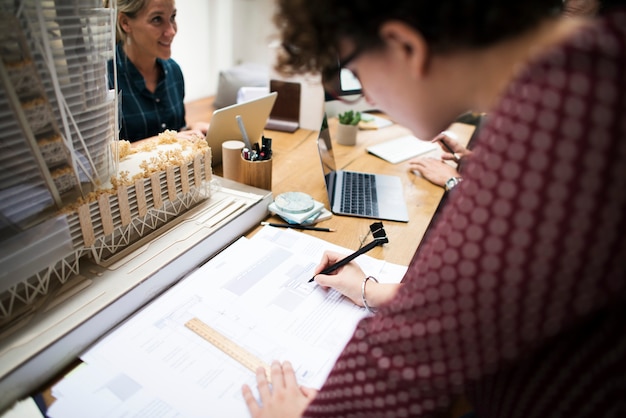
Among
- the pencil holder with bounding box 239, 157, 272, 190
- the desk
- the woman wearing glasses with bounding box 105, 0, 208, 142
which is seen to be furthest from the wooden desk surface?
the woman wearing glasses with bounding box 105, 0, 208, 142

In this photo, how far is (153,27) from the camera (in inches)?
62.4

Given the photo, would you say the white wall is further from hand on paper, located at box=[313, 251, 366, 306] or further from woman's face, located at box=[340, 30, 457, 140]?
woman's face, located at box=[340, 30, 457, 140]

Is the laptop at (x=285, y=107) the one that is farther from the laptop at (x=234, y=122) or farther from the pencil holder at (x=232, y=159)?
the pencil holder at (x=232, y=159)

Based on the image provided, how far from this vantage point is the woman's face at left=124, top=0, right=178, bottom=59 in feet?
5.07

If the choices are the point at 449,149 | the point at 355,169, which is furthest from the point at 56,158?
the point at 449,149

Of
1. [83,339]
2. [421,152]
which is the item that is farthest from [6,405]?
[421,152]

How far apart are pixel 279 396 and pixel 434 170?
3.50 feet

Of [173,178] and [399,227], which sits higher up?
[173,178]

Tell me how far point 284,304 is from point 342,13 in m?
0.57

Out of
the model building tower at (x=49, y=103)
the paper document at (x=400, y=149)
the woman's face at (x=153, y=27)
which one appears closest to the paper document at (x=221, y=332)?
the model building tower at (x=49, y=103)

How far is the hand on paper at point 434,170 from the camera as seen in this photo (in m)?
1.38

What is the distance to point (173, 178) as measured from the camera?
862mm

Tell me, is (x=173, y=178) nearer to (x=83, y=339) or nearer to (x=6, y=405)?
(x=83, y=339)

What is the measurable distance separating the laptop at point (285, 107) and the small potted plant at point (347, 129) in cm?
25
